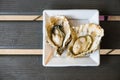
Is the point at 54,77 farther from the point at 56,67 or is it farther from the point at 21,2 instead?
the point at 21,2

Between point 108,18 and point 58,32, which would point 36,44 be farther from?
point 108,18

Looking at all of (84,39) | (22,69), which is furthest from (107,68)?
(22,69)

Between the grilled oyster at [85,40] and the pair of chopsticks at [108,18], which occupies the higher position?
the pair of chopsticks at [108,18]

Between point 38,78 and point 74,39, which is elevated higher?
point 74,39
